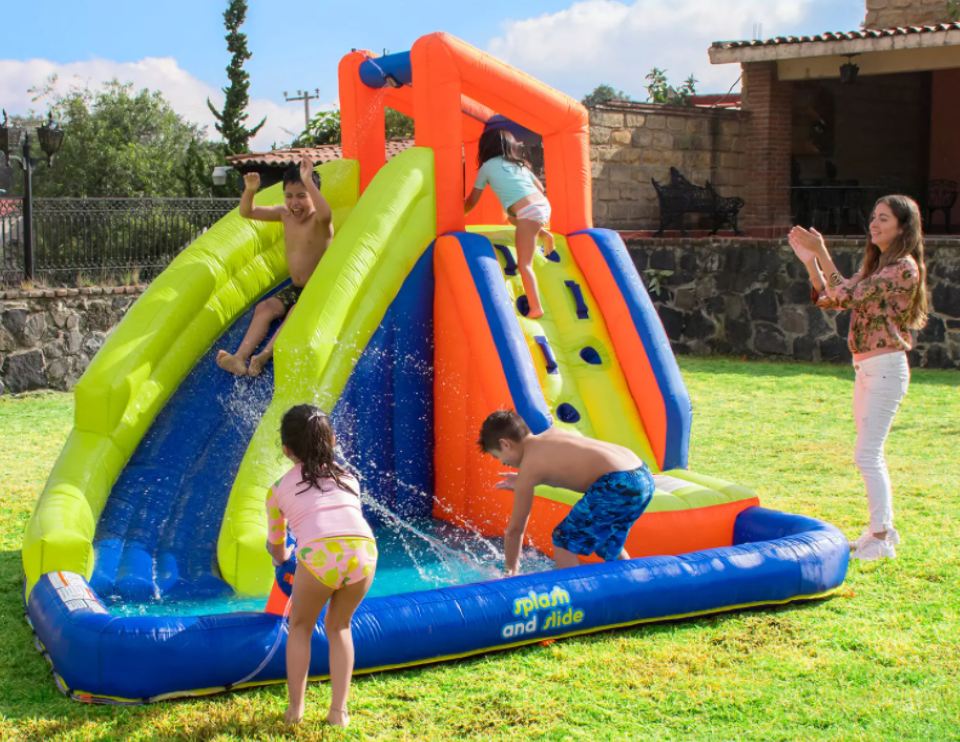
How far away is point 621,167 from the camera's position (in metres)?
Result: 14.1

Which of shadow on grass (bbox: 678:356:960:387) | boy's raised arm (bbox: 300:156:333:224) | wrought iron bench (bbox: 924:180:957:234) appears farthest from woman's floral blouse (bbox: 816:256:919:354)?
wrought iron bench (bbox: 924:180:957:234)

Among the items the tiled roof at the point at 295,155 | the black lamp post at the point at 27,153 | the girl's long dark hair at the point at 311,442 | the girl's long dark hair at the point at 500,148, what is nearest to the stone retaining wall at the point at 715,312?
the black lamp post at the point at 27,153

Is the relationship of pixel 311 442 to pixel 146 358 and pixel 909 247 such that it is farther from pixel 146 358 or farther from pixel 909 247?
pixel 909 247

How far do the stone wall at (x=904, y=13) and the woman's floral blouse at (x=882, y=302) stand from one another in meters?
13.7

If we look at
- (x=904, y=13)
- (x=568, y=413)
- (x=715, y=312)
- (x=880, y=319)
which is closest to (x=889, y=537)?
(x=880, y=319)

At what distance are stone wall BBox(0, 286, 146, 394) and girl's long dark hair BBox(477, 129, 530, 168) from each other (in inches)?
247

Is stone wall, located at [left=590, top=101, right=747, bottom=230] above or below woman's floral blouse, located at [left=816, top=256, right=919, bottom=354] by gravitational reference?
above

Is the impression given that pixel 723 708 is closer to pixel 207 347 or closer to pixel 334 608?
pixel 334 608

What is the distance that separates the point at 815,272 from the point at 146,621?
3.25 m

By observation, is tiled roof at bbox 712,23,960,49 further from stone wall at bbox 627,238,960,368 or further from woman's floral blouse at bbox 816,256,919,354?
woman's floral blouse at bbox 816,256,919,354

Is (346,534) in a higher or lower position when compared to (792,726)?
higher

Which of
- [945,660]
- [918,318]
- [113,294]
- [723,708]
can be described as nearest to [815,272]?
[918,318]

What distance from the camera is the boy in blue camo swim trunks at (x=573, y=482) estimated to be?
414 centimetres

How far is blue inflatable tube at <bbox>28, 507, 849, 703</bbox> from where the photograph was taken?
11.4ft
